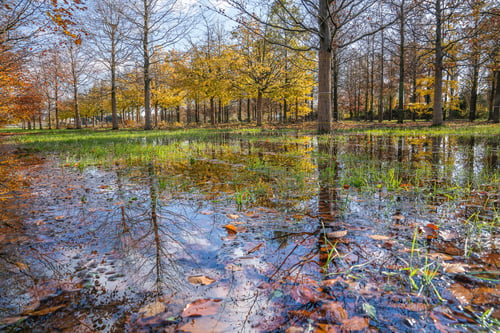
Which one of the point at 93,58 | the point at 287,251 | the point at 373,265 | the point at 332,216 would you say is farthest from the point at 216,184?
the point at 93,58

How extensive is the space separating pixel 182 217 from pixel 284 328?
4.92ft

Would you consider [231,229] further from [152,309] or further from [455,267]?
[455,267]

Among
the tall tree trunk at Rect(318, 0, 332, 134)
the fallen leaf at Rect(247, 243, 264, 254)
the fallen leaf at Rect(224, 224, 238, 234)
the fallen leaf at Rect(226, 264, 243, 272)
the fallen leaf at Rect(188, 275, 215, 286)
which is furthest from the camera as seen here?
the tall tree trunk at Rect(318, 0, 332, 134)

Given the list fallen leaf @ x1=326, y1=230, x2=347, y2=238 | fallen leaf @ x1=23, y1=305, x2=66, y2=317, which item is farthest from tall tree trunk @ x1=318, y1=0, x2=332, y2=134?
fallen leaf @ x1=23, y1=305, x2=66, y2=317

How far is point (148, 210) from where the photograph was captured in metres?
2.54

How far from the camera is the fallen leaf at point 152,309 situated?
Answer: 3.82ft

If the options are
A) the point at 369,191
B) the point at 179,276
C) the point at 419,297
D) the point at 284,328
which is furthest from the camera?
the point at 369,191

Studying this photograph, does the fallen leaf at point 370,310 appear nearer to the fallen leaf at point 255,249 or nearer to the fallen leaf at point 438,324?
the fallen leaf at point 438,324

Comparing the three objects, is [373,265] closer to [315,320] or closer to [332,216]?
[315,320]

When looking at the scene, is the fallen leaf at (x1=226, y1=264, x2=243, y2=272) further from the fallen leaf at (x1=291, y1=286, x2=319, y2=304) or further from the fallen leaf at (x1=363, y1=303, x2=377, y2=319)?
the fallen leaf at (x1=363, y1=303, x2=377, y2=319)

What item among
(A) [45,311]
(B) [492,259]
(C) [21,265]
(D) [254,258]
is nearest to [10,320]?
(A) [45,311]

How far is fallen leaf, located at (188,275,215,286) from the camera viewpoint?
1382mm

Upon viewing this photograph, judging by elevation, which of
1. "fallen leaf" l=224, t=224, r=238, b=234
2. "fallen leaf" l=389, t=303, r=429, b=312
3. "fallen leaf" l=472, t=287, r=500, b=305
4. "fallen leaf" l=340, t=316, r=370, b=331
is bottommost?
"fallen leaf" l=340, t=316, r=370, b=331

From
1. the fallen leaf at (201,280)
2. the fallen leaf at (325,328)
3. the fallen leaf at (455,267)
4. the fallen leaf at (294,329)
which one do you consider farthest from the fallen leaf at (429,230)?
the fallen leaf at (201,280)
